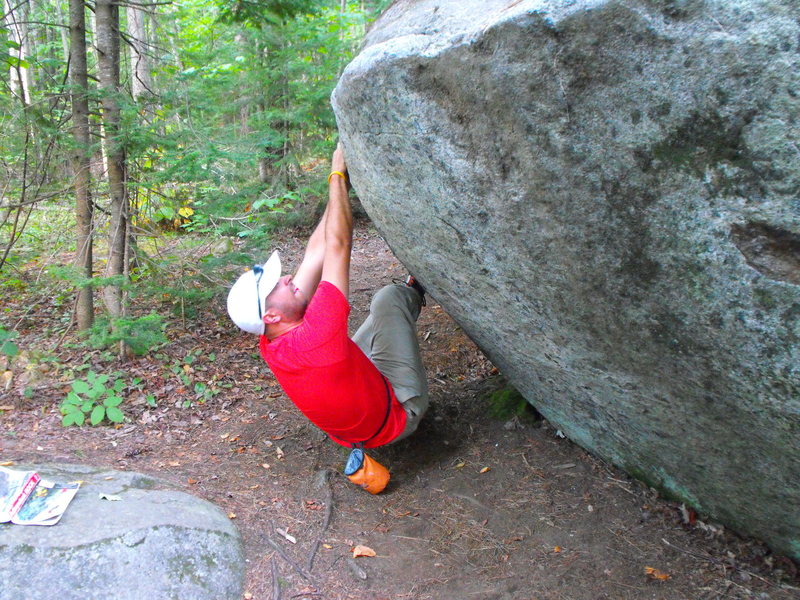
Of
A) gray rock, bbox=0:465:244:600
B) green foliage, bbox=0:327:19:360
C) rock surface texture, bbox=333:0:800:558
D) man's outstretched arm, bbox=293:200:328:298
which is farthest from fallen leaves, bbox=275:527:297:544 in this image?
green foliage, bbox=0:327:19:360

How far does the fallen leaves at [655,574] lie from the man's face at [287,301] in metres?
2.56

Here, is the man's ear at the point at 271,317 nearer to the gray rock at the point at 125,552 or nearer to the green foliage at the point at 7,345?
the gray rock at the point at 125,552

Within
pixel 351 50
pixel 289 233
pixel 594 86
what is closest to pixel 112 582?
pixel 594 86

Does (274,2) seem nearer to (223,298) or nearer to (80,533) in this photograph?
(223,298)

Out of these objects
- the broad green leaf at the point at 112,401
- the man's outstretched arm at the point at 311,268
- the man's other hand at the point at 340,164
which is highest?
the man's other hand at the point at 340,164

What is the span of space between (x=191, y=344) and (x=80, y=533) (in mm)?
3275

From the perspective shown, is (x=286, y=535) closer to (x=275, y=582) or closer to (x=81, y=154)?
(x=275, y=582)

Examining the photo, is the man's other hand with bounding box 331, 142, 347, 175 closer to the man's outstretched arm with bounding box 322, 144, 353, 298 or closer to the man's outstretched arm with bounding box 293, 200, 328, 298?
the man's outstretched arm with bounding box 322, 144, 353, 298

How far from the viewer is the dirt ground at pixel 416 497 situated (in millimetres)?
3361

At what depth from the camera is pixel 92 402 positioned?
4.94 m

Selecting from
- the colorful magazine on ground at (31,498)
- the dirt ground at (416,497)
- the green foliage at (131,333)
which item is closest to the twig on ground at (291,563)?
the dirt ground at (416,497)

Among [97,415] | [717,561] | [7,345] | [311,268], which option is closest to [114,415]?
[97,415]

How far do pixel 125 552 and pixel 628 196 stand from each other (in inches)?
116

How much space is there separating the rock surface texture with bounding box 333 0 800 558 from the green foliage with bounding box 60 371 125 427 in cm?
293
